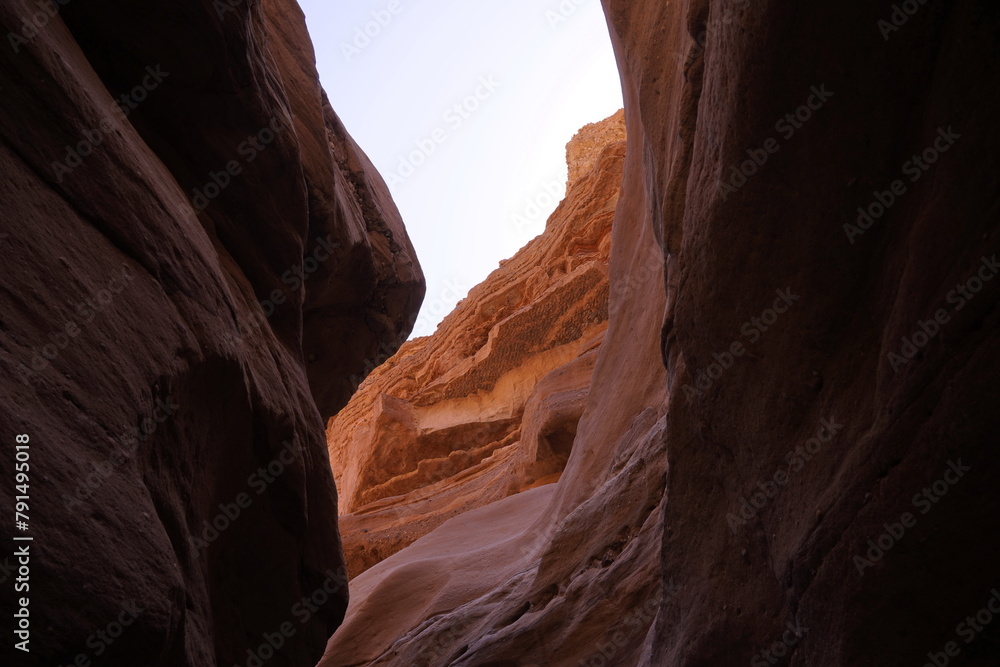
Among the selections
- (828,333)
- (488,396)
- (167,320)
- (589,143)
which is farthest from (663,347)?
(589,143)

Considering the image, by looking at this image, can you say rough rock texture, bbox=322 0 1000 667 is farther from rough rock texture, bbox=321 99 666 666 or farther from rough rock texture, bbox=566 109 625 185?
rough rock texture, bbox=566 109 625 185

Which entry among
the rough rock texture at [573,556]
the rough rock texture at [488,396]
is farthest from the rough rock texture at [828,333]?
the rough rock texture at [488,396]

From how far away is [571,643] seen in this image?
20.9 feet

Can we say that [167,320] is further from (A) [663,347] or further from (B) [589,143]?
(B) [589,143]

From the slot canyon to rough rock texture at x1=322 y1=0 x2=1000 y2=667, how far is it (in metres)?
0.01

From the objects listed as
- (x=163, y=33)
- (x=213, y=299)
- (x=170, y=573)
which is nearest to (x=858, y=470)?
(x=170, y=573)

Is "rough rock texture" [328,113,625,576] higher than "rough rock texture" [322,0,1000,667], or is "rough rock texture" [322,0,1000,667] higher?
"rough rock texture" [328,113,625,576]

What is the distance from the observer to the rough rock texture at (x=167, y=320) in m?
2.90

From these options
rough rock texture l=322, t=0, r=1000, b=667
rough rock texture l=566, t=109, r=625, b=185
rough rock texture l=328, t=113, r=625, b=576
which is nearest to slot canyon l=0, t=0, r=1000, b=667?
rough rock texture l=322, t=0, r=1000, b=667

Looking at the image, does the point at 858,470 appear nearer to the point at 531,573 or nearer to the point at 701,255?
the point at 701,255

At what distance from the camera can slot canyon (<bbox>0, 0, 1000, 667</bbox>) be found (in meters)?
2.72

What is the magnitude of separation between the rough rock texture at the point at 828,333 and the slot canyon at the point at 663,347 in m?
0.01

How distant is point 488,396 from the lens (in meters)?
21.4

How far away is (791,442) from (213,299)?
10.7 feet
